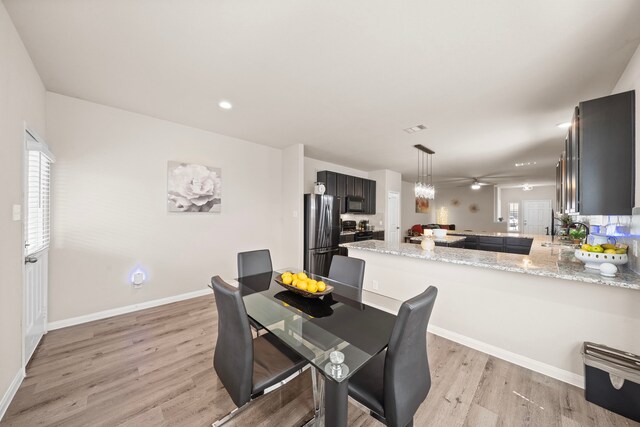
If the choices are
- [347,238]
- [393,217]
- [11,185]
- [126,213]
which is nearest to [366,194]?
[393,217]

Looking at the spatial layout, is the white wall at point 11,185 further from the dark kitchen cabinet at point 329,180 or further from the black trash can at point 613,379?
the dark kitchen cabinet at point 329,180

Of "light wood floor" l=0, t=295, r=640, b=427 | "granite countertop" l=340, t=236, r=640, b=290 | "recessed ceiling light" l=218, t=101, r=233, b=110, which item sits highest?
"recessed ceiling light" l=218, t=101, r=233, b=110

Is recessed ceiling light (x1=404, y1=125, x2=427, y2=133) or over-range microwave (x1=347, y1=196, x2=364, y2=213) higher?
recessed ceiling light (x1=404, y1=125, x2=427, y2=133)

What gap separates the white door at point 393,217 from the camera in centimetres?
701

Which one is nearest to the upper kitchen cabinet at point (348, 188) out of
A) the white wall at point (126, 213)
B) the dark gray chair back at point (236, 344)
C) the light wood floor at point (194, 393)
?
the white wall at point (126, 213)

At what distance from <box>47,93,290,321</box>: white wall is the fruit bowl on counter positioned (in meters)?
4.13

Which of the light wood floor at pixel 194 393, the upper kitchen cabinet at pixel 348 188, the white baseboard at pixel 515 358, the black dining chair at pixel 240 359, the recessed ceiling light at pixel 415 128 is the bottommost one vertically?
the light wood floor at pixel 194 393

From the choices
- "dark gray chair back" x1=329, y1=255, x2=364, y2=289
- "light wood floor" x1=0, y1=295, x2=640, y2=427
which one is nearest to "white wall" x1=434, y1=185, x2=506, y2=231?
"light wood floor" x1=0, y1=295, x2=640, y2=427

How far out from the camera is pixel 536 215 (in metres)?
9.20

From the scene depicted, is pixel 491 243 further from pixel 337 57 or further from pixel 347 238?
pixel 337 57

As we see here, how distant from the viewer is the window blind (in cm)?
215

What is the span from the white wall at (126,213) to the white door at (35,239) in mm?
161

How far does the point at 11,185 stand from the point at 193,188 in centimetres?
192

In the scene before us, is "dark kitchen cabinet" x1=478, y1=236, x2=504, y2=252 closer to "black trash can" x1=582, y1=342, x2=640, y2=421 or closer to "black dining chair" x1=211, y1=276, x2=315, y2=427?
"black trash can" x1=582, y1=342, x2=640, y2=421
